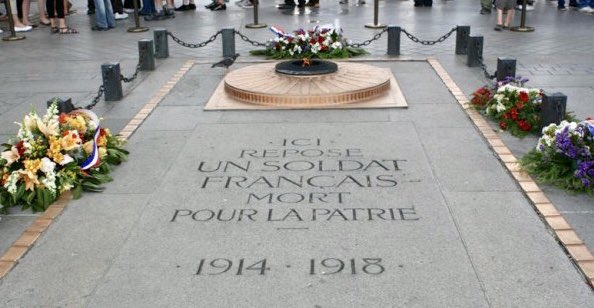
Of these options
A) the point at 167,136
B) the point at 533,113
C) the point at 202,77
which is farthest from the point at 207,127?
the point at 533,113

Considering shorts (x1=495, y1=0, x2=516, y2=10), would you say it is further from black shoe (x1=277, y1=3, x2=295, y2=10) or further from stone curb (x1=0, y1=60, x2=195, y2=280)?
stone curb (x1=0, y1=60, x2=195, y2=280)

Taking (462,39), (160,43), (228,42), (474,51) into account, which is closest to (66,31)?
(160,43)

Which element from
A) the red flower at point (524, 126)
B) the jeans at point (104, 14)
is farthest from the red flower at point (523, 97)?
the jeans at point (104, 14)

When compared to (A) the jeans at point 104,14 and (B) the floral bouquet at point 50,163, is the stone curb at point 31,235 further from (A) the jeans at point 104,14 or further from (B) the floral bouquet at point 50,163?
(A) the jeans at point 104,14

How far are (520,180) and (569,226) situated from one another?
35.5 inches

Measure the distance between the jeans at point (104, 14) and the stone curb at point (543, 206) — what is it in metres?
9.71

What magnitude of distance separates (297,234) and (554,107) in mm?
3228

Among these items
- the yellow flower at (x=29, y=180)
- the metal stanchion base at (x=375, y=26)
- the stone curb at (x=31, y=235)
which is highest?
the metal stanchion base at (x=375, y=26)

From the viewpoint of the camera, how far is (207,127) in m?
7.32

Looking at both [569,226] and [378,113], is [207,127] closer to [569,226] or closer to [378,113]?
[378,113]

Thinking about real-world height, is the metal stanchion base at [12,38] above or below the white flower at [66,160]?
below

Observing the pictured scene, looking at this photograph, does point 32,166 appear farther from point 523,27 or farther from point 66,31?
point 523,27

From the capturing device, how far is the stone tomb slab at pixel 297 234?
13.1 ft

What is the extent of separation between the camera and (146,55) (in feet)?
34.1
